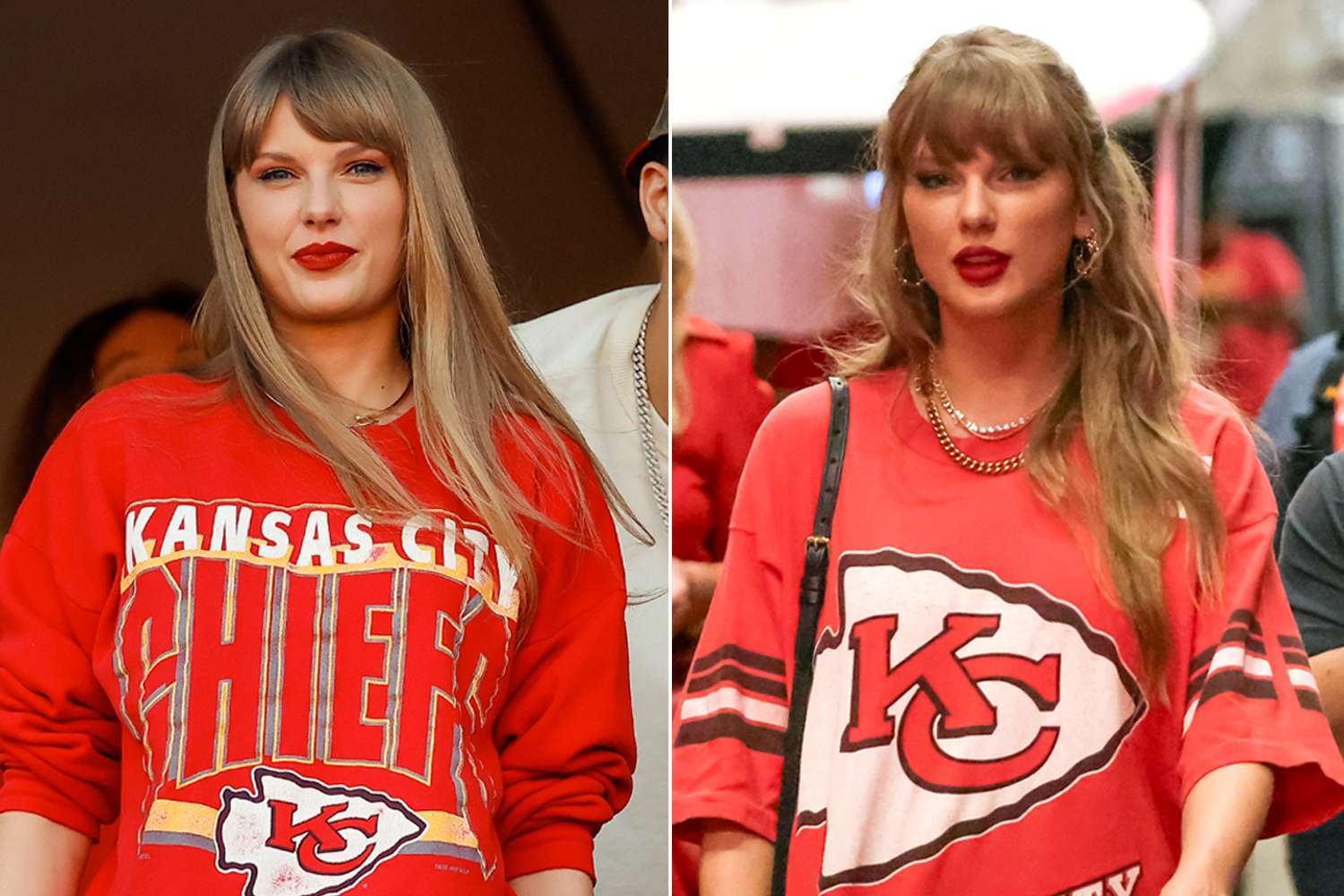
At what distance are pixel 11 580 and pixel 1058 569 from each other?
1449 mm

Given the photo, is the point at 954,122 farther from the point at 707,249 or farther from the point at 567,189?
the point at 567,189

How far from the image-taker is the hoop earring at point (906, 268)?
2.47m

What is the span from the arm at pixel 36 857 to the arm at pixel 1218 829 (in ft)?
4.82

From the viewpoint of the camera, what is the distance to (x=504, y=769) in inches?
93.2

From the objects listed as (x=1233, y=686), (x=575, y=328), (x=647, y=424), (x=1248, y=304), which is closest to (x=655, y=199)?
(x=575, y=328)

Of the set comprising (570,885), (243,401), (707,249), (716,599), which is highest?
(707,249)

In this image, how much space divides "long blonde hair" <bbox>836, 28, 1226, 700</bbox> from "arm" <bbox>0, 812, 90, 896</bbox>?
1.31 meters

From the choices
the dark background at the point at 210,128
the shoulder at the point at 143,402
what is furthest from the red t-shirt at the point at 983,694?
the shoulder at the point at 143,402

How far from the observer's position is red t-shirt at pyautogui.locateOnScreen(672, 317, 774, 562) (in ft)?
8.24

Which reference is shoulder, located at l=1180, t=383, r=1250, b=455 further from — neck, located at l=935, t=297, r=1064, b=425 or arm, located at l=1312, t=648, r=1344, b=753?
arm, located at l=1312, t=648, r=1344, b=753

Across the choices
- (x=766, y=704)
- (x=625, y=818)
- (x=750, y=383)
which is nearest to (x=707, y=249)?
(x=750, y=383)

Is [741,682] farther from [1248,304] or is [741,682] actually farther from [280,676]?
[1248,304]

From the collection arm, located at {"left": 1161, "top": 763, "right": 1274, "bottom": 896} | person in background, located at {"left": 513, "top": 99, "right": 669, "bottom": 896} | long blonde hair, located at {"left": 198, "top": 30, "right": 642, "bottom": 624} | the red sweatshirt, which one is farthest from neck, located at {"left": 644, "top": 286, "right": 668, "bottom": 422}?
arm, located at {"left": 1161, "top": 763, "right": 1274, "bottom": 896}

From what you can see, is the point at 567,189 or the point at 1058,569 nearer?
the point at 1058,569
